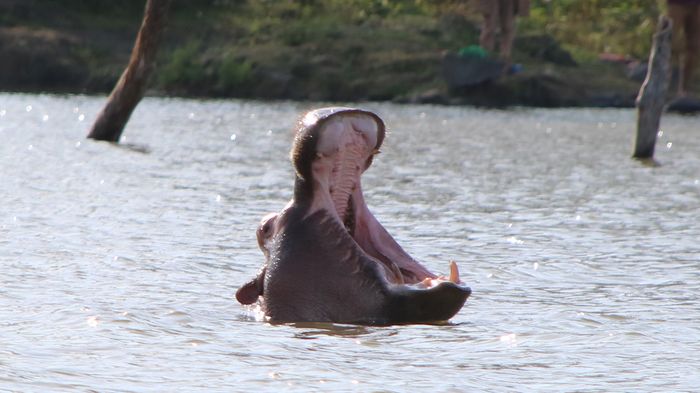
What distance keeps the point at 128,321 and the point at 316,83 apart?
27493mm

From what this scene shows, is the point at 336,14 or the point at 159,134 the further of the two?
the point at 336,14

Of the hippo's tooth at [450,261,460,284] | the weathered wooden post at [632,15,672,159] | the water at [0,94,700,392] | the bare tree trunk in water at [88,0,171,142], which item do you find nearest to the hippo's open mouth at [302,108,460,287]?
the hippo's tooth at [450,261,460,284]

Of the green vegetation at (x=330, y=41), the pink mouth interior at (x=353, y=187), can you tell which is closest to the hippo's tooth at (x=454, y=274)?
the pink mouth interior at (x=353, y=187)

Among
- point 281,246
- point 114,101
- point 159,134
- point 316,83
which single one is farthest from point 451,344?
point 316,83

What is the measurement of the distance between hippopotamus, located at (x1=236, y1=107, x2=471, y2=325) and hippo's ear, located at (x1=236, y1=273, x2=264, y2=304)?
0.09ft

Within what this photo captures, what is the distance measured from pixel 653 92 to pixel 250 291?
12035mm

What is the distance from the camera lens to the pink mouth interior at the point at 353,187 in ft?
23.7

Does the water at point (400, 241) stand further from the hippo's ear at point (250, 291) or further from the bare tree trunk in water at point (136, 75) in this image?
the bare tree trunk in water at point (136, 75)

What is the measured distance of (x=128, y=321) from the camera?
757 cm

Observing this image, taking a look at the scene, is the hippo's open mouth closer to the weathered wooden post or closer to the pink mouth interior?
the pink mouth interior

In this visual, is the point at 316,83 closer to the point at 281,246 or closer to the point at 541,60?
the point at 541,60

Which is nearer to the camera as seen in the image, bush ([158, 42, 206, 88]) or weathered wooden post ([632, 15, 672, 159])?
weathered wooden post ([632, 15, 672, 159])

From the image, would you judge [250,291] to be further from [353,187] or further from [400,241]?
[400,241]

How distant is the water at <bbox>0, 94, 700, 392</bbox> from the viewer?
21.4ft
